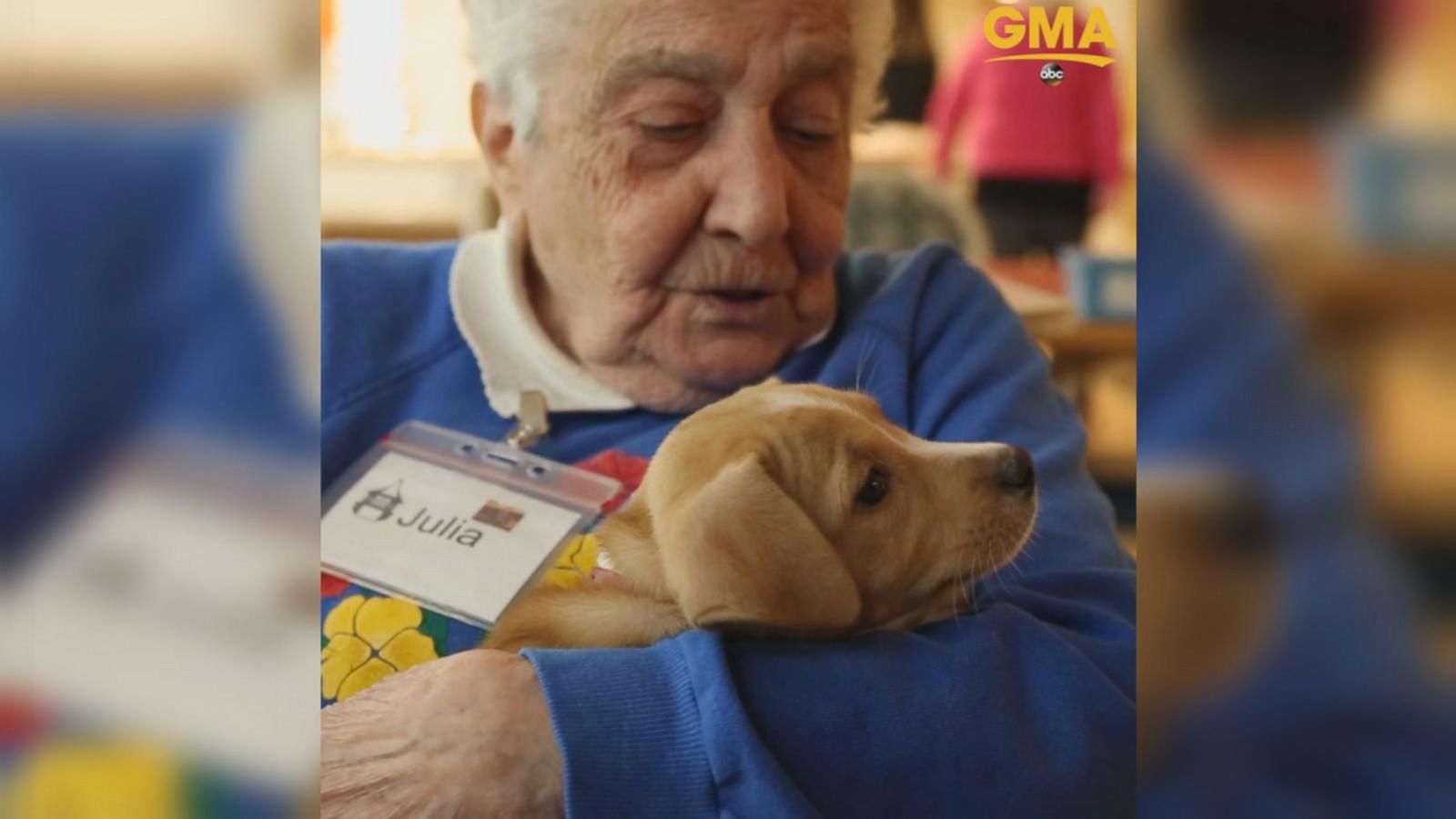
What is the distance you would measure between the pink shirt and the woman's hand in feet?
1.85

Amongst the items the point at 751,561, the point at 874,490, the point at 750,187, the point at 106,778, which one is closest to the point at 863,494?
the point at 874,490

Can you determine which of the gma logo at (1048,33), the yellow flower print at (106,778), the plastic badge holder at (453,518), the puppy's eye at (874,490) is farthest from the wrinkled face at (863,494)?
the yellow flower print at (106,778)

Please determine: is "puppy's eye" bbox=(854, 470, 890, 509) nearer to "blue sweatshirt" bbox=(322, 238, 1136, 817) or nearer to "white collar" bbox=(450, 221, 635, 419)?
"blue sweatshirt" bbox=(322, 238, 1136, 817)

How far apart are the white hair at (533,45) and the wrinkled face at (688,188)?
1cm

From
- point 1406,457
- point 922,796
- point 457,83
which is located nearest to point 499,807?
point 922,796

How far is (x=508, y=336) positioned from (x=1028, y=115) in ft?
1.58

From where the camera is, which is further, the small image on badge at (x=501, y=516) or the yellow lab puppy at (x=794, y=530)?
the small image on badge at (x=501, y=516)

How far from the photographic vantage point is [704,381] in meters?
1.10

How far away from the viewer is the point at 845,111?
1.10 metres

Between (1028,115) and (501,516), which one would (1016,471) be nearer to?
(1028,115)

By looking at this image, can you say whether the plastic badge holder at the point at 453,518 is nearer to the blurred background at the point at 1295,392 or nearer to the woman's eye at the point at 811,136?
the woman's eye at the point at 811,136

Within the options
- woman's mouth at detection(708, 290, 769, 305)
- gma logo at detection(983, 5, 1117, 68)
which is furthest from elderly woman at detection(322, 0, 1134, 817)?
gma logo at detection(983, 5, 1117, 68)

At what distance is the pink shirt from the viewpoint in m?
1.12

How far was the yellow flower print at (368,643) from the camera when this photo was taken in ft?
3.37
